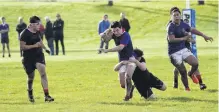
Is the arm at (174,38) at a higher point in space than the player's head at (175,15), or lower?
lower

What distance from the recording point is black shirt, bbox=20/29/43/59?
47.6 ft

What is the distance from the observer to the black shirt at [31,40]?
14.5m

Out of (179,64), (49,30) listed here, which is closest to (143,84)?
(179,64)

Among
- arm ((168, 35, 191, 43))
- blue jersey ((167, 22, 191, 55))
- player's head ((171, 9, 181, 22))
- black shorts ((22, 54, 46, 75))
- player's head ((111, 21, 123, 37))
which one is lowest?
black shorts ((22, 54, 46, 75))

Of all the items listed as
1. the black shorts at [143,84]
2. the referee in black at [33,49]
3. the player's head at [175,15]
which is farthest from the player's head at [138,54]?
the referee in black at [33,49]

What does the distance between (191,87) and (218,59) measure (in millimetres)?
10452

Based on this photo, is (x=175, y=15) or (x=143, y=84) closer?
(x=143, y=84)

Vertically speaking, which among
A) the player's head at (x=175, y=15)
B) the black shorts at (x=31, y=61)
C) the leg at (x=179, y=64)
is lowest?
the leg at (x=179, y=64)

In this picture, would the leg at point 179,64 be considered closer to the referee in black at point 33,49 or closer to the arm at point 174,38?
the arm at point 174,38

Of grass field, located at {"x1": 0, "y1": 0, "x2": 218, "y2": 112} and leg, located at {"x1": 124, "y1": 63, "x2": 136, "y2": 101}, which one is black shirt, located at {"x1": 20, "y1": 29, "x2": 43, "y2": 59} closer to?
grass field, located at {"x1": 0, "y1": 0, "x2": 218, "y2": 112}

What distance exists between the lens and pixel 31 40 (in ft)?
47.6

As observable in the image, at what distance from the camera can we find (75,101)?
1474cm

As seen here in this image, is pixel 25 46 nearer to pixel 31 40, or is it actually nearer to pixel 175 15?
→ pixel 31 40

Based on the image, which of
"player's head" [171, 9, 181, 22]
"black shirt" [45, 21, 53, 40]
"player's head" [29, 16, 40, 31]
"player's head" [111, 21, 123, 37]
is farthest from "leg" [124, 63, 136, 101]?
"black shirt" [45, 21, 53, 40]
